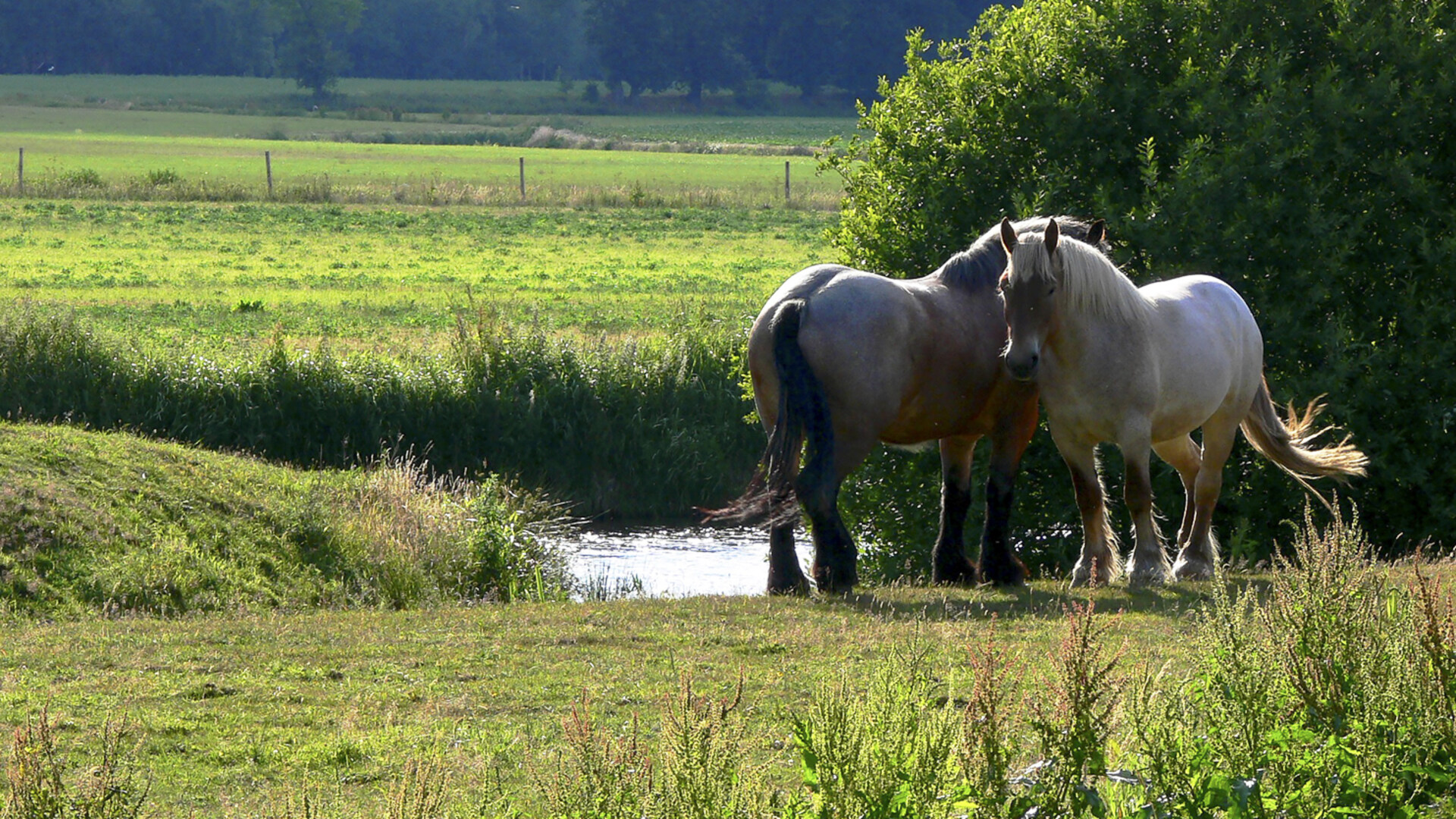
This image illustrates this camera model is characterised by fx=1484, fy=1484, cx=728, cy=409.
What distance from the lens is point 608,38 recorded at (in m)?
124

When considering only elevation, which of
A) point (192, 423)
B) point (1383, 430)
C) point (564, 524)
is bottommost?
point (564, 524)

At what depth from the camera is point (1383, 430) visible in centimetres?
1198

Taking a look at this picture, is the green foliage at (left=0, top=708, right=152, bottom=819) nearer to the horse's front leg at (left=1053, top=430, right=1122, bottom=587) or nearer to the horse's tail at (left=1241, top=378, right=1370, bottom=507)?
the horse's front leg at (left=1053, top=430, right=1122, bottom=587)

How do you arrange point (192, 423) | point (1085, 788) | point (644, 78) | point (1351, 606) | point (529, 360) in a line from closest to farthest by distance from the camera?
1. point (1085, 788)
2. point (1351, 606)
3. point (192, 423)
4. point (529, 360)
5. point (644, 78)

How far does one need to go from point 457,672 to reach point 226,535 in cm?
636

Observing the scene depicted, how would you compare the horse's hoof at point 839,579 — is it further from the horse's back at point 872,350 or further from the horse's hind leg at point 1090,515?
the horse's hind leg at point 1090,515

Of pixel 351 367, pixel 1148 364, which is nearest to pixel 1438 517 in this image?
pixel 1148 364

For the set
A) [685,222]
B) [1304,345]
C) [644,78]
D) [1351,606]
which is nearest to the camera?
[1351,606]

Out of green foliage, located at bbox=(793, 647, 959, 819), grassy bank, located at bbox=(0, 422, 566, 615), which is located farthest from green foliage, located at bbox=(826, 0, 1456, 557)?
green foliage, located at bbox=(793, 647, 959, 819)

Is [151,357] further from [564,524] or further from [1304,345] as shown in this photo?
[1304,345]

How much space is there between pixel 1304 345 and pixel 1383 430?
3.14 feet

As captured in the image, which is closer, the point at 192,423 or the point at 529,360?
the point at 192,423

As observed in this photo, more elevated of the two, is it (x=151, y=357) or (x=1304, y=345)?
(x=1304, y=345)

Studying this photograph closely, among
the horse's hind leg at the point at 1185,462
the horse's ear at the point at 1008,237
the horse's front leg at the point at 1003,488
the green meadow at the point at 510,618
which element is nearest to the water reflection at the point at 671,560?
the green meadow at the point at 510,618
